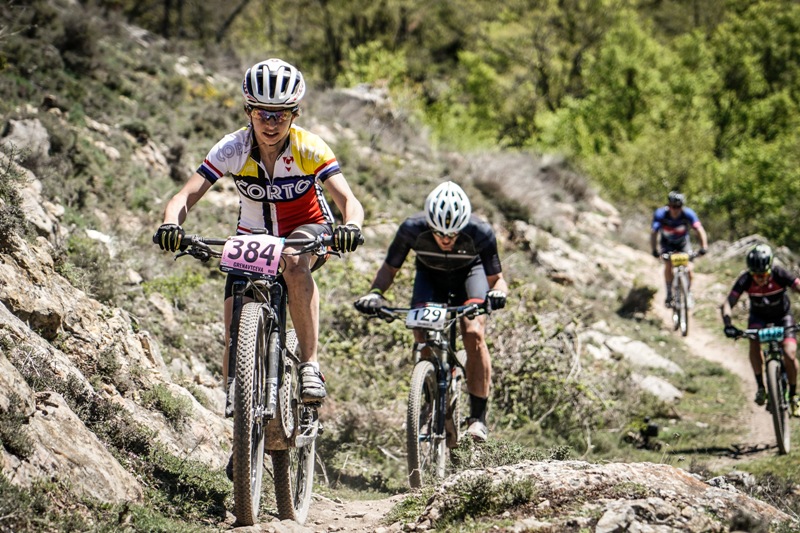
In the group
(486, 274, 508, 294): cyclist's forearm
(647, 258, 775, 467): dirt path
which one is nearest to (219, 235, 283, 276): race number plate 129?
(486, 274, 508, 294): cyclist's forearm

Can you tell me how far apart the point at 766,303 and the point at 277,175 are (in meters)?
7.51

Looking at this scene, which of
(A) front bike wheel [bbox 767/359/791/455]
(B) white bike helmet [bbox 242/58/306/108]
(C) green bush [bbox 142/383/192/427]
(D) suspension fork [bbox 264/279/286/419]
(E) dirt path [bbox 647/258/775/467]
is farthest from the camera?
(E) dirt path [bbox 647/258/775/467]

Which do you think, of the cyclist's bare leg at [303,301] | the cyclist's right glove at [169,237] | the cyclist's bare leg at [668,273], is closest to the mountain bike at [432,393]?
the cyclist's bare leg at [303,301]

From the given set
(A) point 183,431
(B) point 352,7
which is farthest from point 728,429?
(B) point 352,7

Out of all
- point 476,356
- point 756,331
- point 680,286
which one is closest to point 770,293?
point 756,331

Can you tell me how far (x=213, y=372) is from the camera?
26.6ft

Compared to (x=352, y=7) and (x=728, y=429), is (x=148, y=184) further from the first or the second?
(x=352, y=7)

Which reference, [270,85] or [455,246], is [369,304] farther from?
[270,85]

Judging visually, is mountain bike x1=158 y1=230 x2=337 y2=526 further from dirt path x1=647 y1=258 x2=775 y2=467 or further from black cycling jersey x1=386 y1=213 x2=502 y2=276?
dirt path x1=647 y1=258 x2=775 y2=467

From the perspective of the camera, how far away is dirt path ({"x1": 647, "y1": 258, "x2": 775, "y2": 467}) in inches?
402

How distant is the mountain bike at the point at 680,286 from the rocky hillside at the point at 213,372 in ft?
2.25

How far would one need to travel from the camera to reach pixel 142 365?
6.21 m

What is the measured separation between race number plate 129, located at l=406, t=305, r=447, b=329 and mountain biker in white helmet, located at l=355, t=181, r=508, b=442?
1.03 ft

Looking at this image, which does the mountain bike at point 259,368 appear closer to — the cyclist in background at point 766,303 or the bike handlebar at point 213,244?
the bike handlebar at point 213,244
